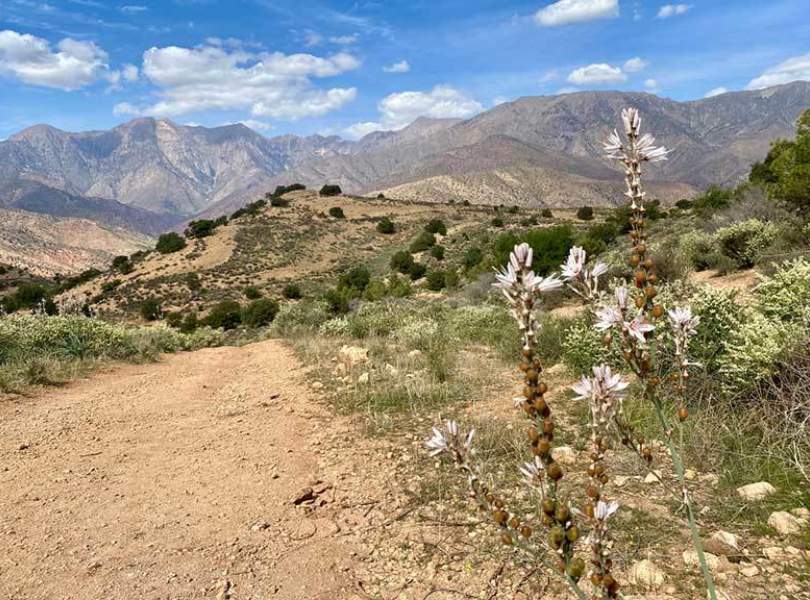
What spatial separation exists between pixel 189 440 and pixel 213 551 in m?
2.53

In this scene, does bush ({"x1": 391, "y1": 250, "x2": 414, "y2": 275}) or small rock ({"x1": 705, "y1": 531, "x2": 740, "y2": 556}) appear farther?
bush ({"x1": 391, "y1": 250, "x2": 414, "y2": 275})

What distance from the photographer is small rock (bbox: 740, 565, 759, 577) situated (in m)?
2.82

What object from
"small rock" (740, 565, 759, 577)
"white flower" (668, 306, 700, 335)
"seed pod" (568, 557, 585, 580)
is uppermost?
"white flower" (668, 306, 700, 335)

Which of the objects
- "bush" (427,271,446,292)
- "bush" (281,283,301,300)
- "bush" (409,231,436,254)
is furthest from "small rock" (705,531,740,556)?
"bush" (409,231,436,254)

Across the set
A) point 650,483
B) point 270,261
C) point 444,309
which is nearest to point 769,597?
point 650,483

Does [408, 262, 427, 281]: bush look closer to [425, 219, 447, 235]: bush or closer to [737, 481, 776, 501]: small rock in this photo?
[425, 219, 447, 235]: bush

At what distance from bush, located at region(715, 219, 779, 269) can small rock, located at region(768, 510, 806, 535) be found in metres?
9.21

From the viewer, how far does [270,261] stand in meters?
52.7

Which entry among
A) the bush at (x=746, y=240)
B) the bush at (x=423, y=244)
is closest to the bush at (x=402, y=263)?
the bush at (x=423, y=244)

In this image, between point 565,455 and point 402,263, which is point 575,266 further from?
point 402,263

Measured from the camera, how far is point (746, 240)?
1183 centimetres

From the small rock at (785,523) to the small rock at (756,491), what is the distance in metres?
0.25

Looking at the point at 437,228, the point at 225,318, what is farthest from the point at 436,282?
the point at 437,228

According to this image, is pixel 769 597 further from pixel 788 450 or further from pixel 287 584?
pixel 287 584
